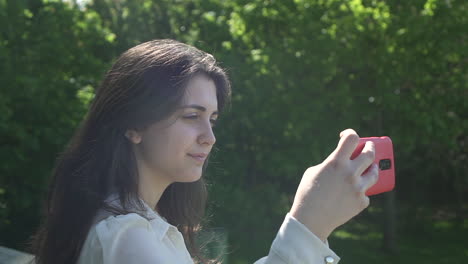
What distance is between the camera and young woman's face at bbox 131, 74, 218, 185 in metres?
1.70

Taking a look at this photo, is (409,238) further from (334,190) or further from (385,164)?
(334,190)

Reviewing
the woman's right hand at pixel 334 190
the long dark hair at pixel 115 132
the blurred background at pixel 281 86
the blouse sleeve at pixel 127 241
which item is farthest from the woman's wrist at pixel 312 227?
the blurred background at pixel 281 86

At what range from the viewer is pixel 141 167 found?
69.1 inches

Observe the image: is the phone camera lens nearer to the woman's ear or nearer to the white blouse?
the white blouse

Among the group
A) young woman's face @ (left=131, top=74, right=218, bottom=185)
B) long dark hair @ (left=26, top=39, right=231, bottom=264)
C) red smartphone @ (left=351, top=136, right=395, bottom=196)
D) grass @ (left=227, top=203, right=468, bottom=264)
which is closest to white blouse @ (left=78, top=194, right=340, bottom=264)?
long dark hair @ (left=26, top=39, right=231, bottom=264)

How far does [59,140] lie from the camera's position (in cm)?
668

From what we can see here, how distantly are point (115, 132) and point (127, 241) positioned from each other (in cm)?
47

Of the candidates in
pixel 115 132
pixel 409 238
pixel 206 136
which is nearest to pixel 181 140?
pixel 206 136

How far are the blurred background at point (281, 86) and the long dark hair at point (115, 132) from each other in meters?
5.09

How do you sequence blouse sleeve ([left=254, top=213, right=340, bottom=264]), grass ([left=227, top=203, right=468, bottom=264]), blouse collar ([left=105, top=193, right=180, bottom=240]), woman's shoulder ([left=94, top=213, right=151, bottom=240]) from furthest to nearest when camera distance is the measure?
grass ([left=227, top=203, right=468, bottom=264]) → blouse collar ([left=105, top=193, right=180, bottom=240]) → woman's shoulder ([left=94, top=213, right=151, bottom=240]) → blouse sleeve ([left=254, top=213, right=340, bottom=264])

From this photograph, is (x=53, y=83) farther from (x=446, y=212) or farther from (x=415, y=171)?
(x=446, y=212)

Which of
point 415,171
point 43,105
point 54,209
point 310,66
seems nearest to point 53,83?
point 43,105

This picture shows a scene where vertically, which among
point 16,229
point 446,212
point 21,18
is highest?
point 21,18

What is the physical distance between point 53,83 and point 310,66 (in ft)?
12.1
